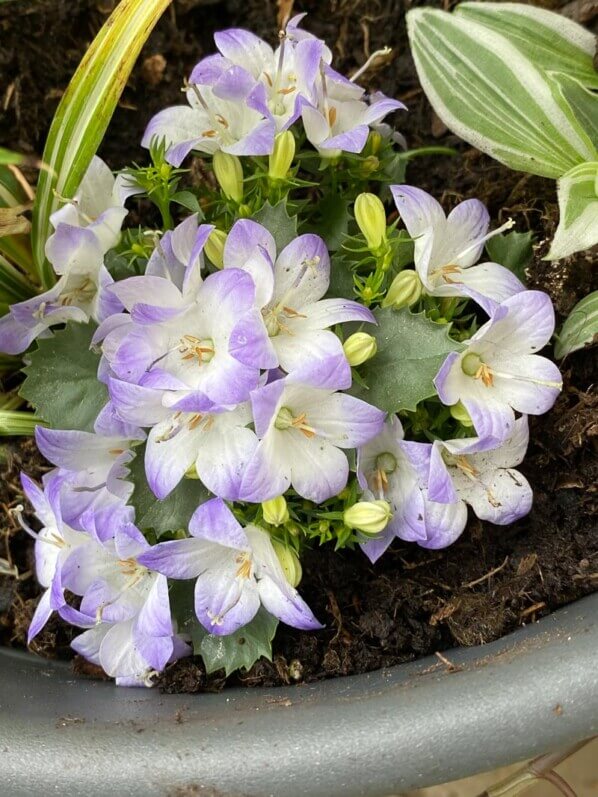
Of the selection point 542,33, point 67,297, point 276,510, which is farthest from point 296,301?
point 542,33

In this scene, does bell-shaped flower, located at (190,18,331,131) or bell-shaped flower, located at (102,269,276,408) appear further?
bell-shaped flower, located at (190,18,331,131)

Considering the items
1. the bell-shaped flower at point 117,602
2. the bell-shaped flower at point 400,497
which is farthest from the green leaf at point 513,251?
the bell-shaped flower at point 117,602

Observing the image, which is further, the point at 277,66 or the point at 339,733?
the point at 277,66

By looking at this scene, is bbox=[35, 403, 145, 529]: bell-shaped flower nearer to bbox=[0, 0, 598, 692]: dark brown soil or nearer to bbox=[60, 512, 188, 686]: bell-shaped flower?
bbox=[60, 512, 188, 686]: bell-shaped flower

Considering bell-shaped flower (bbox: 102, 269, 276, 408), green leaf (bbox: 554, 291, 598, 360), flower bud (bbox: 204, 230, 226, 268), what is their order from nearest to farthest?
bell-shaped flower (bbox: 102, 269, 276, 408) → flower bud (bbox: 204, 230, 226, 268) → green leaf (bbox: 554, 291, 598, 360)

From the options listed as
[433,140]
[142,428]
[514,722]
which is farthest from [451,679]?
[433,140]

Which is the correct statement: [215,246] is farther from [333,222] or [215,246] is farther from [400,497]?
[400,497]

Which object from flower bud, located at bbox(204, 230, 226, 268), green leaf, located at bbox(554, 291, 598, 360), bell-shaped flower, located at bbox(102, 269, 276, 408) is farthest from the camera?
green leaf, located at bbox(554, 291, 598, 360)

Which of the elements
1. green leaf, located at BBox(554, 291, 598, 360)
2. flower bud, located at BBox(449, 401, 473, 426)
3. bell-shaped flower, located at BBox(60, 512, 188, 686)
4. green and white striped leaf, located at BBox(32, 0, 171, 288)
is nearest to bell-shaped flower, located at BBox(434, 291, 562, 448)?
flower bud, located at BBox(449, 401, 473, 426)
